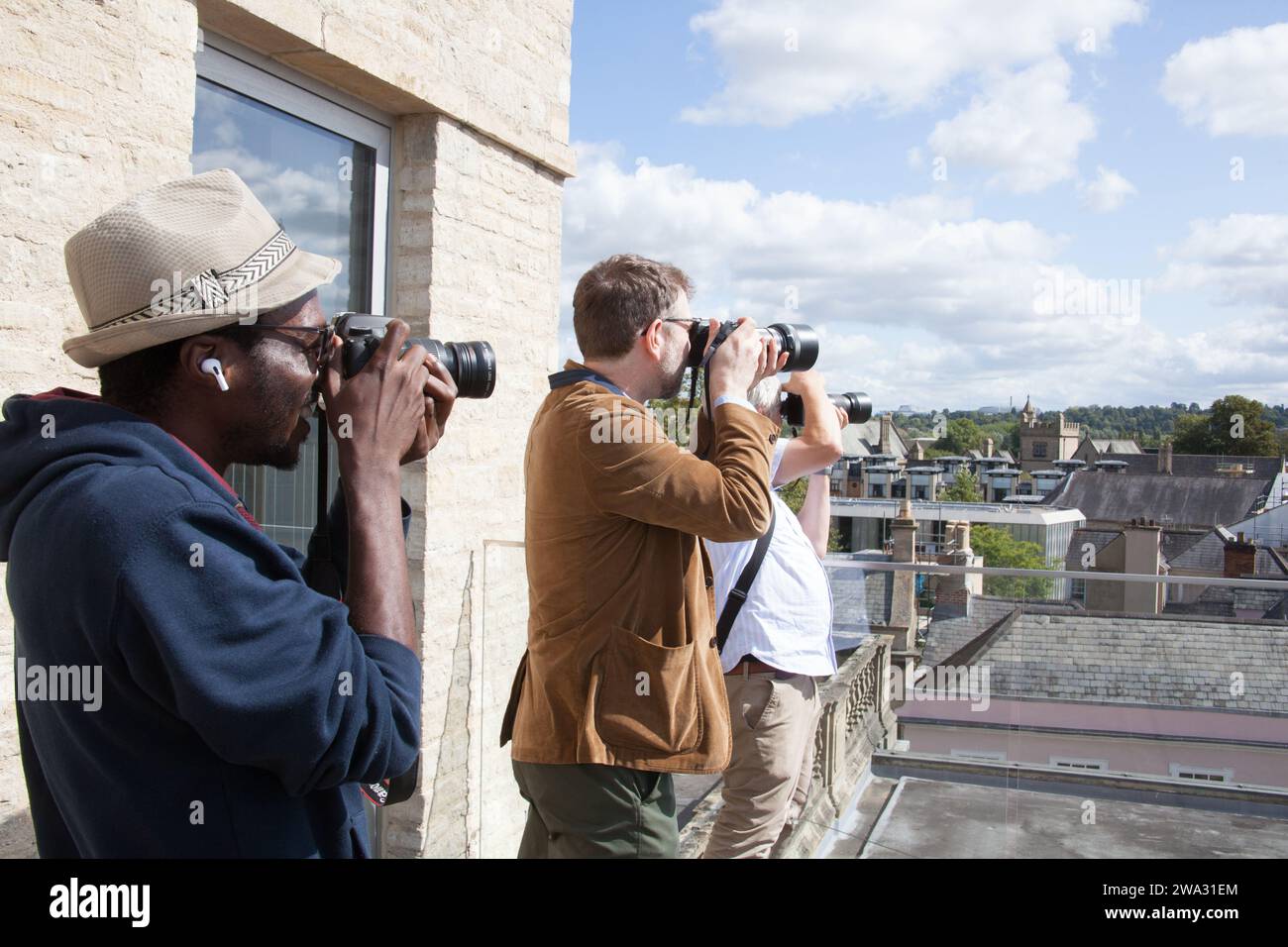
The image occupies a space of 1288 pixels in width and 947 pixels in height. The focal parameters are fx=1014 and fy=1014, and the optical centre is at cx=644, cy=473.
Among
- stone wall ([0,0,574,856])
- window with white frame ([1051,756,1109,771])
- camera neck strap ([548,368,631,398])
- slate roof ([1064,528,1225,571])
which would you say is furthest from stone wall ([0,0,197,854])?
slate roof ([1064,528,1225,571])

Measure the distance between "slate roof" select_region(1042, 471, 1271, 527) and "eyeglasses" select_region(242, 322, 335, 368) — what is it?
52.4m

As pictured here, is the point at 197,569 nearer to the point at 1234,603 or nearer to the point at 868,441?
the point at 1234,603

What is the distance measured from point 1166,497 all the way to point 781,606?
2164 inches

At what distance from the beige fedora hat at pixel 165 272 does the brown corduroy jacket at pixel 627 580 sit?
2.83 ft

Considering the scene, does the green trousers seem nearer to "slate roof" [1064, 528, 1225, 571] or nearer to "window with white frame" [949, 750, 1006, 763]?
"window with white frame" [949, 750, 1006, 763]

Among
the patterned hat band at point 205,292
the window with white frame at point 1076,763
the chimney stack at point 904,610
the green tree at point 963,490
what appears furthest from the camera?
the green tree at point 963,490

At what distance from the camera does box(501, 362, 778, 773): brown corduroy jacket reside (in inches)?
78.4

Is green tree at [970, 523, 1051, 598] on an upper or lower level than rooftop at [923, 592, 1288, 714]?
lower

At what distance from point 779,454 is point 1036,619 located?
8.32ft

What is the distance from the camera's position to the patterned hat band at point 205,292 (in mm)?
1205

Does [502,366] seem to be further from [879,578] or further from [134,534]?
[134,534]

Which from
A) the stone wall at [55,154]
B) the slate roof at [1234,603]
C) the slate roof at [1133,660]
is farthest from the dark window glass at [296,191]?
the slate roof at [1234,603]

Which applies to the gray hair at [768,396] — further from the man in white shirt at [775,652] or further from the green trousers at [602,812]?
the green trousers at [602,812]
